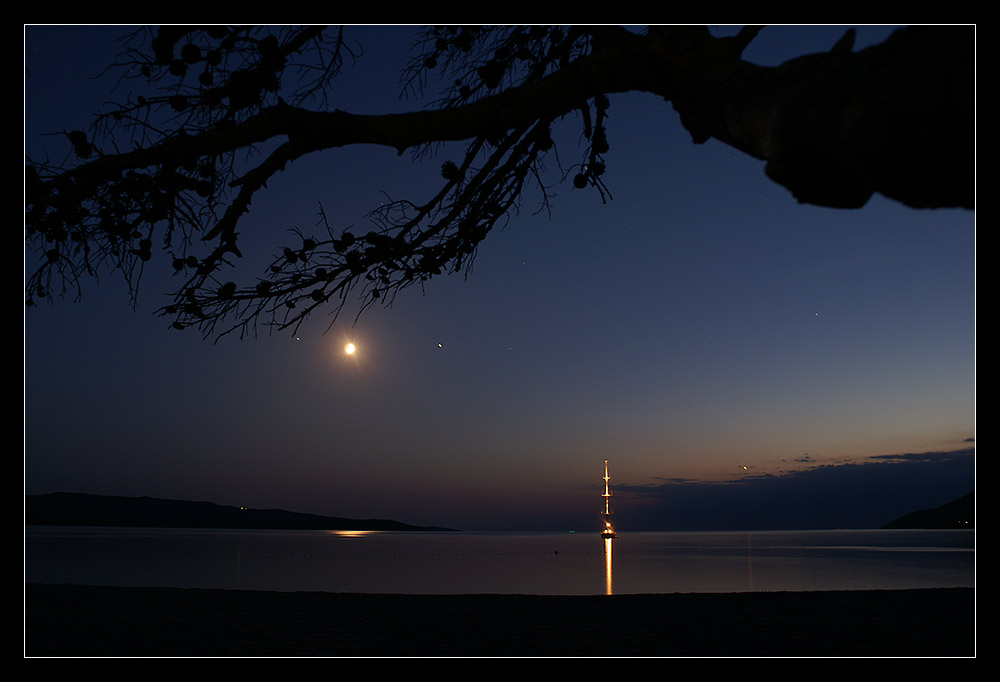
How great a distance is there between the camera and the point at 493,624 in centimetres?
1238

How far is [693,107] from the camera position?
2623 mm

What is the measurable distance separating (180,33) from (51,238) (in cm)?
147

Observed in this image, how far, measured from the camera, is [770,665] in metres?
3.68

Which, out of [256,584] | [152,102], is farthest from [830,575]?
[152,102]

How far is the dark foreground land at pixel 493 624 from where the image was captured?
31.4 feet

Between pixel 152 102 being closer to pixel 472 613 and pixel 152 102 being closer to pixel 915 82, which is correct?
pixel 915 82

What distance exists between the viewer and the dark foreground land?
31.4 feet

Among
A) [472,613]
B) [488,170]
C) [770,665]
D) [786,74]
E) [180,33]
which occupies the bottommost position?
A: [472,613]

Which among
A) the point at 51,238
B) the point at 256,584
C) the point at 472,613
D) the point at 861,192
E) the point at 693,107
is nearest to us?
the point at 861,192

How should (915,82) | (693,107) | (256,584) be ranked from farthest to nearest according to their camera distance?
(256,584), (693,107), (915,82)

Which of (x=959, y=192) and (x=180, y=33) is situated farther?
(x=180, y=33)

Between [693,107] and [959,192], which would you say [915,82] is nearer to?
[959,192]
